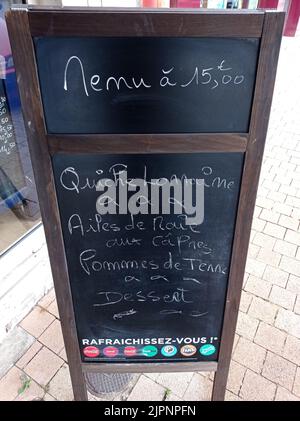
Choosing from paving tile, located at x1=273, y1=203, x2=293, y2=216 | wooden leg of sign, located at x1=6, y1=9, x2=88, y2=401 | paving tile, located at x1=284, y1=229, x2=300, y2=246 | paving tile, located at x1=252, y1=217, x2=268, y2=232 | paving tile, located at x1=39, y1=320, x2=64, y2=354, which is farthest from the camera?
paving tile, located at x1=273, y1=203, x2=293, y2=216

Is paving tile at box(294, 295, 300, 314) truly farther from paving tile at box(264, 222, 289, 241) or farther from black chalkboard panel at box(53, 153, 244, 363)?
black chalkboard panel at box(53, 153, 244, 363)

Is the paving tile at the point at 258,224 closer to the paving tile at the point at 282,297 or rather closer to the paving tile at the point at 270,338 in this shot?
the paving tile at the point at 282,297

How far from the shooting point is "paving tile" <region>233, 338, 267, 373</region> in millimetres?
2707

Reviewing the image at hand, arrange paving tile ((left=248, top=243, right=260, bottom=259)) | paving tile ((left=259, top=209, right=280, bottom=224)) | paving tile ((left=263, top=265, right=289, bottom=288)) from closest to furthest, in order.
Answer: paving tile ((left=263, top=265, right=289, bottom=288))
paving tile ((left=248, top=243, right=260, bottom=259))
paving tile ((left=259, top=209, right=280, bottom=224))

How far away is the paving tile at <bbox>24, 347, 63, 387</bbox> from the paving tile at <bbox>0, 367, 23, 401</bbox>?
72 millimetres

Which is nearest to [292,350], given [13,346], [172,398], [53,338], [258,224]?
[172,398]

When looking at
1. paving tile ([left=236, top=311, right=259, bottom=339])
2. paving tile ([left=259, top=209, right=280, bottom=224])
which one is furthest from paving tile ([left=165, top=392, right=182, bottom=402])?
paving tile ([left=259, top=209, right=280, bottom=224])

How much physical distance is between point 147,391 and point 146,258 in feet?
4.12

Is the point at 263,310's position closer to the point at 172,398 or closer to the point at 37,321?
the point at 172,398

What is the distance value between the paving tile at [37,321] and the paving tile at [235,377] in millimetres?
1486

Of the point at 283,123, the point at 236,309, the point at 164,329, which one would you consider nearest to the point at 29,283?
the point at 164,329

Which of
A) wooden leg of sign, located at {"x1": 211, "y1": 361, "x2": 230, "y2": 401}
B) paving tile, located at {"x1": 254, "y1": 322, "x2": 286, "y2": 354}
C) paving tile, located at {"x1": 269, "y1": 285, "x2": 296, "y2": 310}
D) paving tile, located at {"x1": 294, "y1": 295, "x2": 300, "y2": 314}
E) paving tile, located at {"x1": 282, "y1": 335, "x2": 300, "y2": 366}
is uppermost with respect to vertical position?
wooden leg of sign, located at {"x1": 211, "y1": 361, "x2": 230, "y2": 401}

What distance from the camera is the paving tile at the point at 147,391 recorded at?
2506 mm
